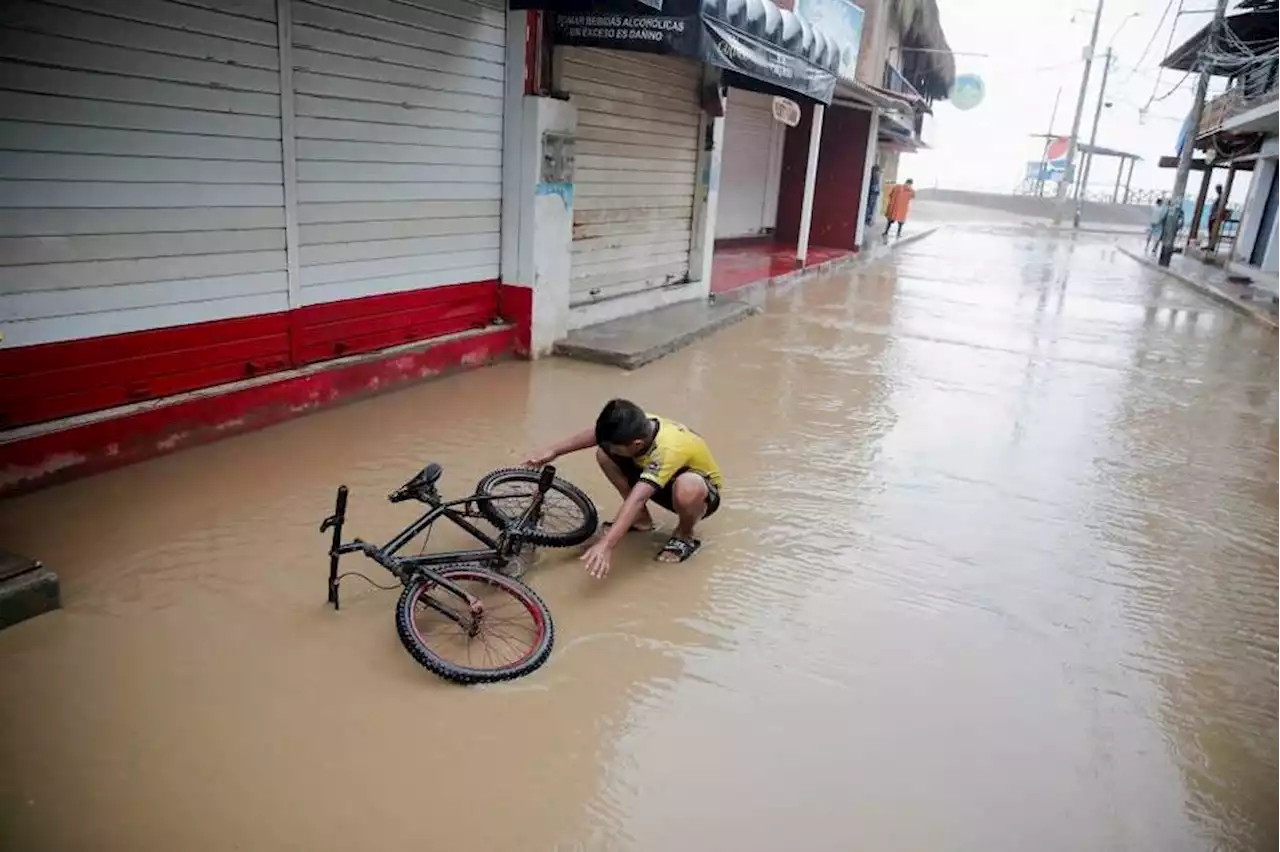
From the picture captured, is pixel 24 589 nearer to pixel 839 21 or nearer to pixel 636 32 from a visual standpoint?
pixel 636 32

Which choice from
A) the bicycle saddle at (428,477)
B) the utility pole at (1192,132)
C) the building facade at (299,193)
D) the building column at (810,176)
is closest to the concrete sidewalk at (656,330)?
the building facade at (299,193)

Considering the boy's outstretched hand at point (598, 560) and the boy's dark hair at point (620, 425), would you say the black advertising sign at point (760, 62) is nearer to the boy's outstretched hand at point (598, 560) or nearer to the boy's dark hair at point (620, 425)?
the boy's dark hair at point (620, 425)

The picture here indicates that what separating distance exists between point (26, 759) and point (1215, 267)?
2736 cm

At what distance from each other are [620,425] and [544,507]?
814mm

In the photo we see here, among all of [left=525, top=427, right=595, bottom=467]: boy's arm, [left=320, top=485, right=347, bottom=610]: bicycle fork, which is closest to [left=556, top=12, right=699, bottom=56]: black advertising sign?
[left=525, top=427, right=595, bottom=467]: boy's arm

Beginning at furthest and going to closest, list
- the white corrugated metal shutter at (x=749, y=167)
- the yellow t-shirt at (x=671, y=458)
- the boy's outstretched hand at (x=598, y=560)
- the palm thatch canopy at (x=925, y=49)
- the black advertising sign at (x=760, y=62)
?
the palm thatch canopy at (x=925, y=49)
the white corrugated metal shutter at (x=749, y=167)
the black advertising sign at (x=760, y=62)
the yellow t-shirt at (x=671, y=458)
the boy's outstretched hand at (x=598, y=560)

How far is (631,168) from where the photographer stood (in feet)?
33.0

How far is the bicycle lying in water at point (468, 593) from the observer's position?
3363 mm

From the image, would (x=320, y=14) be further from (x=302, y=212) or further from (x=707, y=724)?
(x=707, y=724)

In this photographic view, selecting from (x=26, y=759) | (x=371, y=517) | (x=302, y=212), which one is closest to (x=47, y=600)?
(x=26, y=759)

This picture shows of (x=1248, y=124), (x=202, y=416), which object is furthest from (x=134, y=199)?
(x=1248, y=124)

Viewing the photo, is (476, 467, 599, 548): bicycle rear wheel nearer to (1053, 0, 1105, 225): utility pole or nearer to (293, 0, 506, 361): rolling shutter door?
(293, 0, 506, 361): rolling shutter door

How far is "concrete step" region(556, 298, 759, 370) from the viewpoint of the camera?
8438 mm

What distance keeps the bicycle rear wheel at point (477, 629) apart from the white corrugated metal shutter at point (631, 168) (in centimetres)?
593
